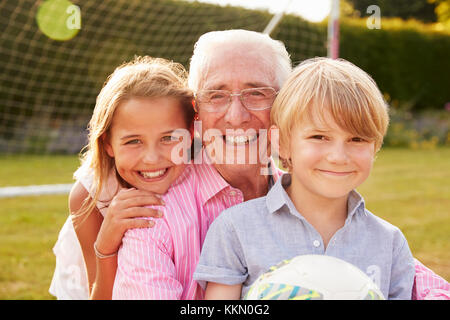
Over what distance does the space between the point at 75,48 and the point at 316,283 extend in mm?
7698

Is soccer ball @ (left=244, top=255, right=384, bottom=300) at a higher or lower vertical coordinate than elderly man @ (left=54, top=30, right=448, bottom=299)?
lower

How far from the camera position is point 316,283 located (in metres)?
1.44

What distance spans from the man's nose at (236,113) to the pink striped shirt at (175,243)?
8.5 inches

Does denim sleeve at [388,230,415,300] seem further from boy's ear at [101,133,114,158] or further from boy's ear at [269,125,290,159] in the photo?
boy's ear at [101,133,114,158]

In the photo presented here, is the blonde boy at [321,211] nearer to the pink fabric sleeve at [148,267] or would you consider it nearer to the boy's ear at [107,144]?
the pink fabric sleeve at [148,267]

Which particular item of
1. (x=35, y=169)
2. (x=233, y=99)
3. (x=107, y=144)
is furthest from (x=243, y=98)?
(x=35, y=169)

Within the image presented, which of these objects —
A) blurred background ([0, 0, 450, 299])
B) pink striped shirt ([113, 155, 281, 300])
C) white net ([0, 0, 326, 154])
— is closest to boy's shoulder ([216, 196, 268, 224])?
pink striped shirt ([113, 155, 281, 300])

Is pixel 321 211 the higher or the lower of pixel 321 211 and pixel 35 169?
the higher

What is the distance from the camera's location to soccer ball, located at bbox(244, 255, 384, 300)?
143 cm

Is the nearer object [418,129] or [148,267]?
[148,267]

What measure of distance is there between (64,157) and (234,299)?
8140mm

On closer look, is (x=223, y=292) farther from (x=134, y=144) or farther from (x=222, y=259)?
(x=134, y=144)

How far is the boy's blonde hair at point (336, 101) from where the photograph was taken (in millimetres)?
1668

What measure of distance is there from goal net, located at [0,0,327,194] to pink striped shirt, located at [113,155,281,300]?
6217 millimetres
